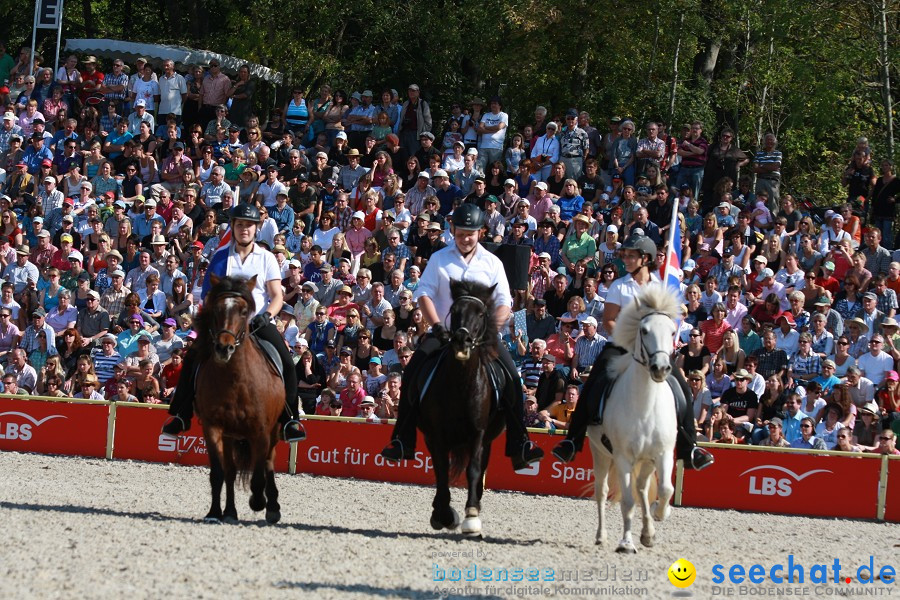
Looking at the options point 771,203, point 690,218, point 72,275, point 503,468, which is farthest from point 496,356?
point 72,275

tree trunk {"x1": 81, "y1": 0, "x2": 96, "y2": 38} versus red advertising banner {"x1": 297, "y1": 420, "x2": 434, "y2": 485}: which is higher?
tree trunk {"x1": 81, "y1": 0, "x2": 96, "y2": 38}

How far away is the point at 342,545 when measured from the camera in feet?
31.3

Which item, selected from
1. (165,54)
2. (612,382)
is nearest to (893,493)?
(612,382)

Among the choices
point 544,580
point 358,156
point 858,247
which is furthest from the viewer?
point 358,156

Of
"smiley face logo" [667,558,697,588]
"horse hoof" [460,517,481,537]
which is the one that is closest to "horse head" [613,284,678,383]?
"smiley face logo" [667,558,697,588]

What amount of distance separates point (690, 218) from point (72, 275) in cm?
1003

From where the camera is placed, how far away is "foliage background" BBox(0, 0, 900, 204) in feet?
76.5

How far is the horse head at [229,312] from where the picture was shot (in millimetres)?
9773

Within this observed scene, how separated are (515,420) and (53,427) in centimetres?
880

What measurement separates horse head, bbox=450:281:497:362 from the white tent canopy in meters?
18.3

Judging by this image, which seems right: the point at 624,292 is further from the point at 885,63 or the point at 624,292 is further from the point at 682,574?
the point at 885,63

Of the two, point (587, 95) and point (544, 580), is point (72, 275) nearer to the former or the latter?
point (587, 95)

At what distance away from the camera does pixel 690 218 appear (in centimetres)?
1952

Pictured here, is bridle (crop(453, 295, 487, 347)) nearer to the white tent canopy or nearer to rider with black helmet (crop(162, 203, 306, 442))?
rider with black helmet (crop(162, 203, 306, 442))
